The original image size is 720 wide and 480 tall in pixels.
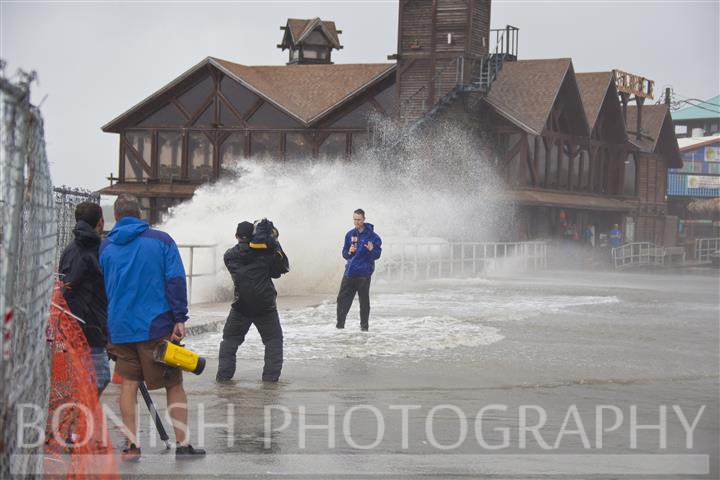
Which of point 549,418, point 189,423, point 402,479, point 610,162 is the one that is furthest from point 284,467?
point 610,162

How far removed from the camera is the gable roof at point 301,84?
142 ft

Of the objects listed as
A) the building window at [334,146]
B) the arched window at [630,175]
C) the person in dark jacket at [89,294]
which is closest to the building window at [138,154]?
the building window at [334,146]

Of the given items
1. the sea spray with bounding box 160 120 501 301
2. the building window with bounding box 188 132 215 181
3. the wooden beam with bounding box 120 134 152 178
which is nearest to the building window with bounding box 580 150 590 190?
the sea spray with bounding box 160 120 501 301

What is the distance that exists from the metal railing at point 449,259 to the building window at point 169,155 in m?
15.4

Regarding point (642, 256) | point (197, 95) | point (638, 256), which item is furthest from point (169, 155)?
point (642, 256)

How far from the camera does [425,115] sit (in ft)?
129

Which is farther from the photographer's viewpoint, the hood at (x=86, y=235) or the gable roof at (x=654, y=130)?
the gable roof at (x=654, y=130)

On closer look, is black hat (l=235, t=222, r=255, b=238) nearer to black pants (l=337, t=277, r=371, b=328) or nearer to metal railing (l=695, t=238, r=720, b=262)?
black pants (l=337, t=277, r=371, b=328)

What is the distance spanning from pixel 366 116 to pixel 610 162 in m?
13.6

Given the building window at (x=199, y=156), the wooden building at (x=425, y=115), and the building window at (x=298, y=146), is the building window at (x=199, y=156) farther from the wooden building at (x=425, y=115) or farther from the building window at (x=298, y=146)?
the building window at (x=298, y=146)

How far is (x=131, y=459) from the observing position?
7008 mm

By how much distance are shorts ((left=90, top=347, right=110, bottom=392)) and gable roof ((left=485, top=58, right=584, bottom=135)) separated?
33409mm

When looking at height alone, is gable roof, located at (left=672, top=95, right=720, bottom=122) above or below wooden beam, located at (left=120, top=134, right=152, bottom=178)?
above

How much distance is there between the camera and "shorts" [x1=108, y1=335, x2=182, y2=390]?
7125mm
